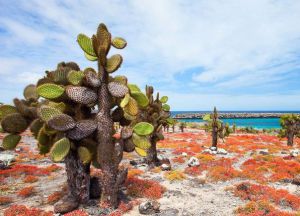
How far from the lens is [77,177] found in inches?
404

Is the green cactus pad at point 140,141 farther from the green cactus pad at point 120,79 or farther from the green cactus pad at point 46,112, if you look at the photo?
the green cactus pad at point 46,112

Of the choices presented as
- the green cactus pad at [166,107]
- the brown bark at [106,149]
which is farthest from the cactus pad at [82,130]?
the green cactus pad at [166,107]

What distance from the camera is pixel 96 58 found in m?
9.96

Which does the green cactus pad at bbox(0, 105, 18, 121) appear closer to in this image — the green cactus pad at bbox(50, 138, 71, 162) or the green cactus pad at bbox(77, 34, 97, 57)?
the green cactus pad at bbox(50, 138, 71, 162)

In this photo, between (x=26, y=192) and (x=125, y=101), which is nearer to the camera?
(x=125, y=101)

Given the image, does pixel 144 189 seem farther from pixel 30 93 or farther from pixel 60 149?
pixel 30 93

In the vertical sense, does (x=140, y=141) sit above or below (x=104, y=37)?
below

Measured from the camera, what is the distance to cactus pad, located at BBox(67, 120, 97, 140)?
9.45m

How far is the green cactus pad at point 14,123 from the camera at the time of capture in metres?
10.2

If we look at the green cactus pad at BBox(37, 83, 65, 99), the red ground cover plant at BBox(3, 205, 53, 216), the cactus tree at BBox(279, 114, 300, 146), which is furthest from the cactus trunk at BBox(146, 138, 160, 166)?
the cactus tree at BBox(279, 114, 300, 146)

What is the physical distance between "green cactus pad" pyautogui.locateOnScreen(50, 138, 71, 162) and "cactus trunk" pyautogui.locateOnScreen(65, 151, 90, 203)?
1.06 meters

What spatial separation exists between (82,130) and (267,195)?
8770 millimetres

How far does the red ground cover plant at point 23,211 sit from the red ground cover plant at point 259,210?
7.25 m

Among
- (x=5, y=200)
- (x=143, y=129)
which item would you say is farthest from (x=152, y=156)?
(x=5, y=200)
